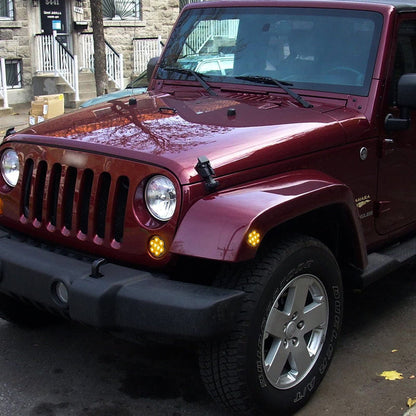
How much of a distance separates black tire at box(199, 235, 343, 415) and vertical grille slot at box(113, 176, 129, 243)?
0.55 metres

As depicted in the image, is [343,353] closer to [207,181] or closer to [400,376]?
[400,376]

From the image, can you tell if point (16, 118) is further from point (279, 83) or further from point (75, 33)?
point (279, 83)

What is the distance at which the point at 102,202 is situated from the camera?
3.51 m

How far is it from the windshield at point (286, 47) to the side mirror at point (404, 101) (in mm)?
203

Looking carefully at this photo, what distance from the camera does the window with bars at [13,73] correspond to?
56.6ft

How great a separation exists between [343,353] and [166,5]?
1777cm

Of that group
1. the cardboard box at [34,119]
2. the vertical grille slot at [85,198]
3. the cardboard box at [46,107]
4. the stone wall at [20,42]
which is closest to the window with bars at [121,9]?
the stone wall at [20,42]

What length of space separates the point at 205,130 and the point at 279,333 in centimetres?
108

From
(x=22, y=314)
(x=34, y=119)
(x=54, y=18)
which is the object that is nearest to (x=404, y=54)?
(x=22, y=314)

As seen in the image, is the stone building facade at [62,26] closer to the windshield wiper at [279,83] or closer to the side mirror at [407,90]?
the windshield wiper at [279,83]

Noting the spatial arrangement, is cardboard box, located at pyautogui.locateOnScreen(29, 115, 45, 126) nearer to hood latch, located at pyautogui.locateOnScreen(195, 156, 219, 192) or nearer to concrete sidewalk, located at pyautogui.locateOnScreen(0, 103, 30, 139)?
concrete sidewalk, located at pyautogui.locateOnScreen(0, 103, 30, 139)

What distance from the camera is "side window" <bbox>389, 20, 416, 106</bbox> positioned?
4348 mm

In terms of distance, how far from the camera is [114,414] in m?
3.69

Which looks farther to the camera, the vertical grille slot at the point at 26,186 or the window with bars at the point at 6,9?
the window with bars at the point at 6,9
